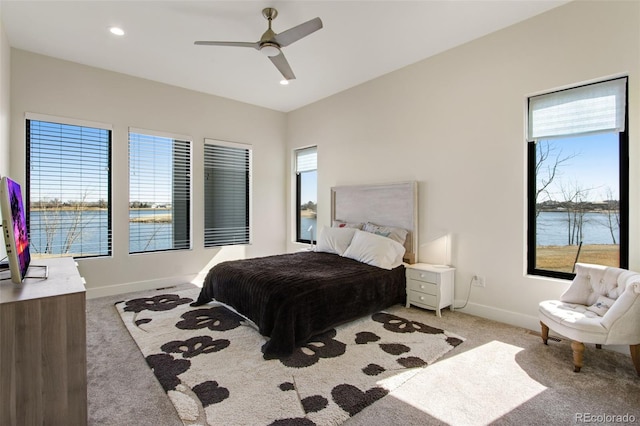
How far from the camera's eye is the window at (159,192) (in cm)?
430

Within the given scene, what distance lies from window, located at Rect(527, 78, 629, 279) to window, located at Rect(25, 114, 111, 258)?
4979 mm

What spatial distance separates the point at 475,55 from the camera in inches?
131

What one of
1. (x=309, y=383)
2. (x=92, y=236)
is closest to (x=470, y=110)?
(x=309, y=383)

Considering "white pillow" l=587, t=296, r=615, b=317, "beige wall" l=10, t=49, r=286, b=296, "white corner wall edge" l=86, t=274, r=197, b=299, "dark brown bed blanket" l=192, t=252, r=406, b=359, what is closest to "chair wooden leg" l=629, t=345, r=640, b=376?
"white pillow" l=587, t=296, r=615, b=317

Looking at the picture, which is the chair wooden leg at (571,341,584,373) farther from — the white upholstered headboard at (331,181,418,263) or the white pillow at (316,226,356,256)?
the white pillow at (316,226,356,256)

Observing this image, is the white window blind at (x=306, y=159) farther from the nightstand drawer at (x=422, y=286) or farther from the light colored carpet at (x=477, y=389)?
the light colored carpet at (x=477, y=389)

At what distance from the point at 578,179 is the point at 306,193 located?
3853 mm

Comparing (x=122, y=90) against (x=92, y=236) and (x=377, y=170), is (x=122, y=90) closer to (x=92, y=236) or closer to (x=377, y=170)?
(x=92, y=236)

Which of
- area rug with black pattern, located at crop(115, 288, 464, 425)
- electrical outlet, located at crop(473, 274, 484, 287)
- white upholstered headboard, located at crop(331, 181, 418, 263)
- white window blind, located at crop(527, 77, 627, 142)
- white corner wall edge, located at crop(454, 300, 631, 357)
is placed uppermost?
white window blind, located at crop(527, 77, 627, 142)

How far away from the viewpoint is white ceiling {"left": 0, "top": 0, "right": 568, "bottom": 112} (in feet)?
9.09

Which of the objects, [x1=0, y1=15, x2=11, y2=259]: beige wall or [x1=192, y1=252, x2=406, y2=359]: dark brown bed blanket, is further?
[x1=0, y1=15, x2=11, y2=259]: beige wall

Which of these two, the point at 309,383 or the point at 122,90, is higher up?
the point at 122,90

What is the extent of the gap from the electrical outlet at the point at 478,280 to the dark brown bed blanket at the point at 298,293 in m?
0.75

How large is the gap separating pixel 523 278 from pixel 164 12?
4.18 meters
